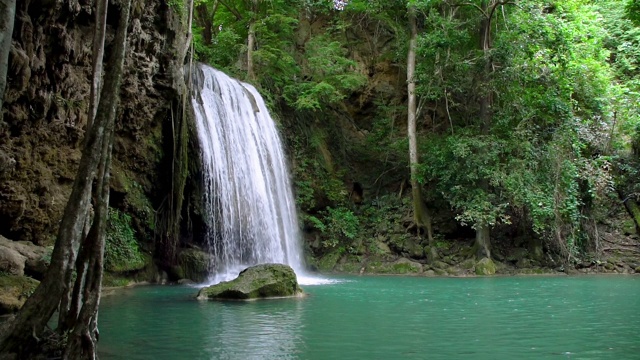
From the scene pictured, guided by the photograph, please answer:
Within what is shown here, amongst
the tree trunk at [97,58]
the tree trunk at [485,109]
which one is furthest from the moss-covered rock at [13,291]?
the tree trunk at [485,109]

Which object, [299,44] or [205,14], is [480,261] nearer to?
[299,44]

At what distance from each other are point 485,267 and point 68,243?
46.5ft

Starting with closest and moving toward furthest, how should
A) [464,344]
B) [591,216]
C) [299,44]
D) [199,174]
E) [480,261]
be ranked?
[464,344]
[199,174]
[480,261]
[591,216]
[299,44]

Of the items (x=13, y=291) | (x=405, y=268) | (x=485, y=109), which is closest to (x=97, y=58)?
(x=13, y=291)

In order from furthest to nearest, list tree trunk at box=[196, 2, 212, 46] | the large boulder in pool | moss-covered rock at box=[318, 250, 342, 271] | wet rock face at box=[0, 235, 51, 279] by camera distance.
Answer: tree trunk at box=[196, 2, 212, 46], moss-covered rock at box=[318, 250, 342, 271], the large boulder in pool, wet rock face at box=[0, 235, 51, 279]

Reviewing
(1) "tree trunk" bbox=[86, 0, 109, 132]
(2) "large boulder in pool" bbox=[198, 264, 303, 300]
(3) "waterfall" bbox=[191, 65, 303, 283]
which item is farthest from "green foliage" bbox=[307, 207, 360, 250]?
(1) "tree trunk" bbox=[86, 0, 109, 132]

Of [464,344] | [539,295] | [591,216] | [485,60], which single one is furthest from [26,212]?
[591,216]

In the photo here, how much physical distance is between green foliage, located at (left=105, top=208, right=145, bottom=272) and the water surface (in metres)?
1.47

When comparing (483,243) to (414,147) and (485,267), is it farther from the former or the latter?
(414,147)

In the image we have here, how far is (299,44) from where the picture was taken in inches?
938

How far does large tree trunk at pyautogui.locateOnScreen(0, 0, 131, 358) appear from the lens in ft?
15.0

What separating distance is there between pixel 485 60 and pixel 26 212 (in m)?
13.8

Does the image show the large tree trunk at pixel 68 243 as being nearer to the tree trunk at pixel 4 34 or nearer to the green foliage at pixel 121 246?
the tree trunk at pixel 4 34

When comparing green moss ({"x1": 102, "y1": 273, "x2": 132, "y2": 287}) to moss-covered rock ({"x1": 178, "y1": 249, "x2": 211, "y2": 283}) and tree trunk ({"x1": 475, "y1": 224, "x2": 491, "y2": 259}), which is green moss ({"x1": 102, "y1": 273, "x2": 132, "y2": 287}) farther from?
tree trunk ({"x1": 475, "y1": 224, "x2": 491, "y2": 259})
